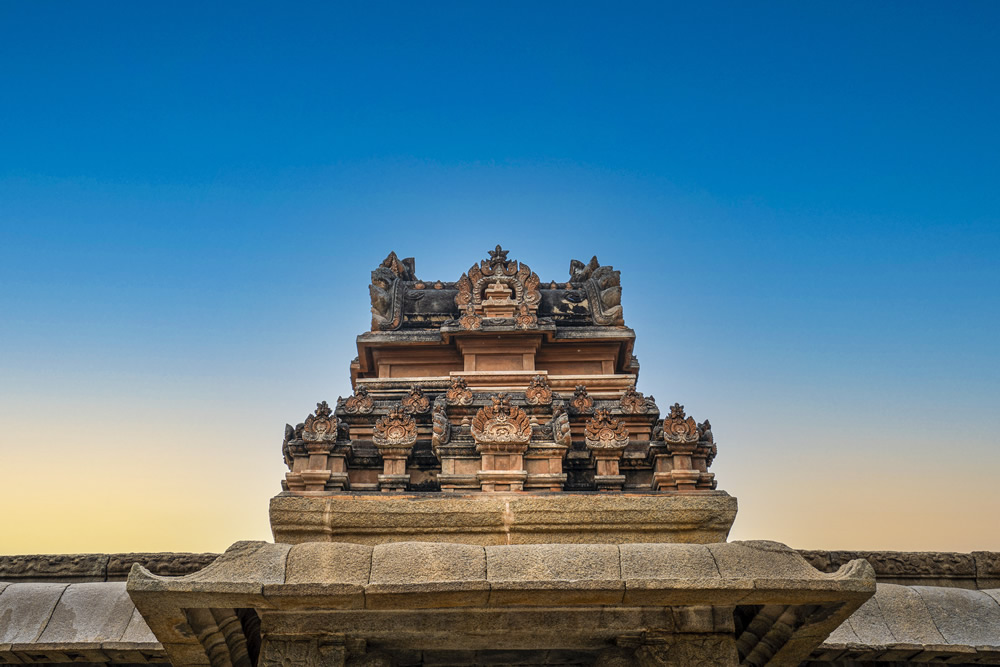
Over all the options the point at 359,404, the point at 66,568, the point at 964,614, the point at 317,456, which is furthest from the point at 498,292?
the point at 964,614

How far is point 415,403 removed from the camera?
37.7ft

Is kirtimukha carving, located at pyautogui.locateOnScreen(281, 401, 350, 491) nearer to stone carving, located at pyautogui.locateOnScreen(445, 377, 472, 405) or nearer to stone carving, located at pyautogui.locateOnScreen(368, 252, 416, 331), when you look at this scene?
stone carving, located at pyautogui.locateOnScreen(445, 377, 472, 405)

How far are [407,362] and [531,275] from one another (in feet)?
8.89

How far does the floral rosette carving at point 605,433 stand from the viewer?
1039cm

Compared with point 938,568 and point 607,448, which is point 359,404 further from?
point 938,568

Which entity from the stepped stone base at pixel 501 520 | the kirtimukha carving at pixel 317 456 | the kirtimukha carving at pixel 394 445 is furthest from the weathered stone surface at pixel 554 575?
the kirtimukha carving at pixel 317 456

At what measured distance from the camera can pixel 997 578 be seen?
10.2 metres

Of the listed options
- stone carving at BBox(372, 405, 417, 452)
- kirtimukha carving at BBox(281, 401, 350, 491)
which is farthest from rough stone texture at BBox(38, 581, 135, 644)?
stone carving at BBox(372, 405, 417, 452)

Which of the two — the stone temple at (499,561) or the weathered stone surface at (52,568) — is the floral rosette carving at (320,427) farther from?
the weathered stone surface at (52,568)

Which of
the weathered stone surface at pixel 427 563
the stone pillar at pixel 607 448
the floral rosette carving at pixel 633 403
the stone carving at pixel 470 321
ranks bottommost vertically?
the weathered stone surface at pixel 427 563

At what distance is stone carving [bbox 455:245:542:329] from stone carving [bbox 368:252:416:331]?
119 centimetres

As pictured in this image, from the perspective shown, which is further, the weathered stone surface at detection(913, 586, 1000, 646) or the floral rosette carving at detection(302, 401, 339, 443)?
the floral rosette carving at detection(302, 401, 339, 443)

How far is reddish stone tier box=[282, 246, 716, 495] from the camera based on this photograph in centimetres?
1017

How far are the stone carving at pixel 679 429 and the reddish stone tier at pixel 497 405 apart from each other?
1cm
